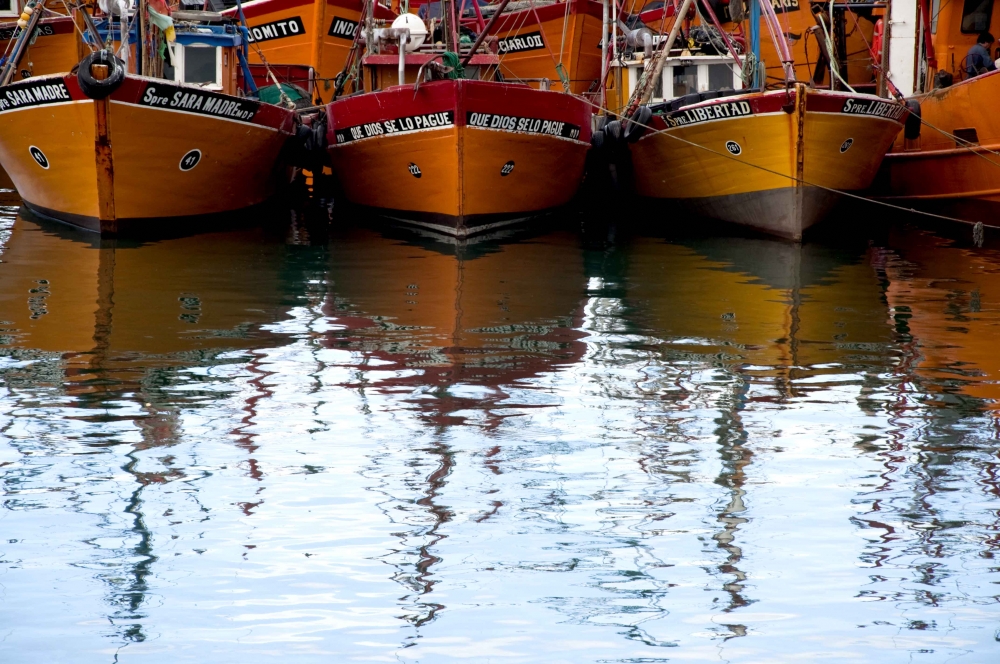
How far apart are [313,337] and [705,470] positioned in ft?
14.1

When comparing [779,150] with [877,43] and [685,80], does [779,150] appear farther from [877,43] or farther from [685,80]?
[877,43]

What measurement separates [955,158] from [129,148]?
1069 centimetres

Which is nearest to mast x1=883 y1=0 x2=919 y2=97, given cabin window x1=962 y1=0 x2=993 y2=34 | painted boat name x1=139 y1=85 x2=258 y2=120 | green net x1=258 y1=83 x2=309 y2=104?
cabin window x1=962 y1=0 x2=993 y2=34

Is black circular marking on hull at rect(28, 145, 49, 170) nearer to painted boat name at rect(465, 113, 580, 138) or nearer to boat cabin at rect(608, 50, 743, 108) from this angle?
painted boat name at rect(465, 113, 580, 138)

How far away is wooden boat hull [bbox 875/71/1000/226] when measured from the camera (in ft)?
54.4

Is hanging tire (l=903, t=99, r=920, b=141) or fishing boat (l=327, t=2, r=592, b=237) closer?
fishing boat (l=327, t=2, r=592, b=237)

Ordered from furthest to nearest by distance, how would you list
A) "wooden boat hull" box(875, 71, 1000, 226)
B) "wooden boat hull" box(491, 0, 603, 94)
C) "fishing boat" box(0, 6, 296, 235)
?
"wooden boat hull" box(491, 0, 603, 94) → "wooden boat hull" box(875, 71, 1000, 226) → "fishing boat" box(0, 6, 296, 235)

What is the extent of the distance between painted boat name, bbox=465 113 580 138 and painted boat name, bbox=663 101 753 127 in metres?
1.26

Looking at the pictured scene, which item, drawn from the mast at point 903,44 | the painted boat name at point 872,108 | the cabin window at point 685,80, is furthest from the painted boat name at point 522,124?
the mast at point 903,44

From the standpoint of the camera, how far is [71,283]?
481 inches

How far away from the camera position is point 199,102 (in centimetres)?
1545

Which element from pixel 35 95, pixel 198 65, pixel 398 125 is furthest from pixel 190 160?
pixel 398 125

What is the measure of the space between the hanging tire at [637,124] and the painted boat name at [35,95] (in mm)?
7054

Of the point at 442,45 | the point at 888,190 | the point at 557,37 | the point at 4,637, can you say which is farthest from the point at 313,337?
the point at 557,37
